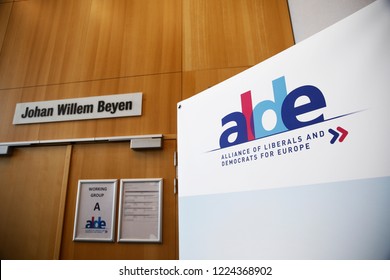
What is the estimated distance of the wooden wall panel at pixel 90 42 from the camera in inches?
97.3

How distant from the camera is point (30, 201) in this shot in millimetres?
2229

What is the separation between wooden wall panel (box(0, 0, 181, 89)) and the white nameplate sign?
0.29 metres

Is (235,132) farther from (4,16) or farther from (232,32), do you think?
(4,16)

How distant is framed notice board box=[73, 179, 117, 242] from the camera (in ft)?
6.63

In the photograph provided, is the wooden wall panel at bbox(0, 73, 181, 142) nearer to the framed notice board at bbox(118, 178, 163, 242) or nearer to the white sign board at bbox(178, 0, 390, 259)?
the framed notice board at bbox(118, 178, 163, 242)

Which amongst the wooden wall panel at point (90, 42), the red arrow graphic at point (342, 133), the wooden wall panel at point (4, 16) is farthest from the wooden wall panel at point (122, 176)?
the wooden wall panel at point (4, 16)

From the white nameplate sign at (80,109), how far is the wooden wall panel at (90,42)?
0.29 m

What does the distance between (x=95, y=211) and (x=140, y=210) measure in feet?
1.50

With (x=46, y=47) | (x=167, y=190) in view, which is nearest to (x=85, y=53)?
(x=46, y=47)

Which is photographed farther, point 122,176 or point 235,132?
point 122,176

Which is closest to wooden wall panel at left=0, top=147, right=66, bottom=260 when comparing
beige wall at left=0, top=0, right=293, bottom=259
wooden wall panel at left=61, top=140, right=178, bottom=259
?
beige wall at left=0, top=0, right=293, bottom=259

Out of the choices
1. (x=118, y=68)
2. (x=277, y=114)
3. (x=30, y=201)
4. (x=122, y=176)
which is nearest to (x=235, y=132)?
(x=277, y=114)

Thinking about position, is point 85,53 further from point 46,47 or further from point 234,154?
point 234,154
